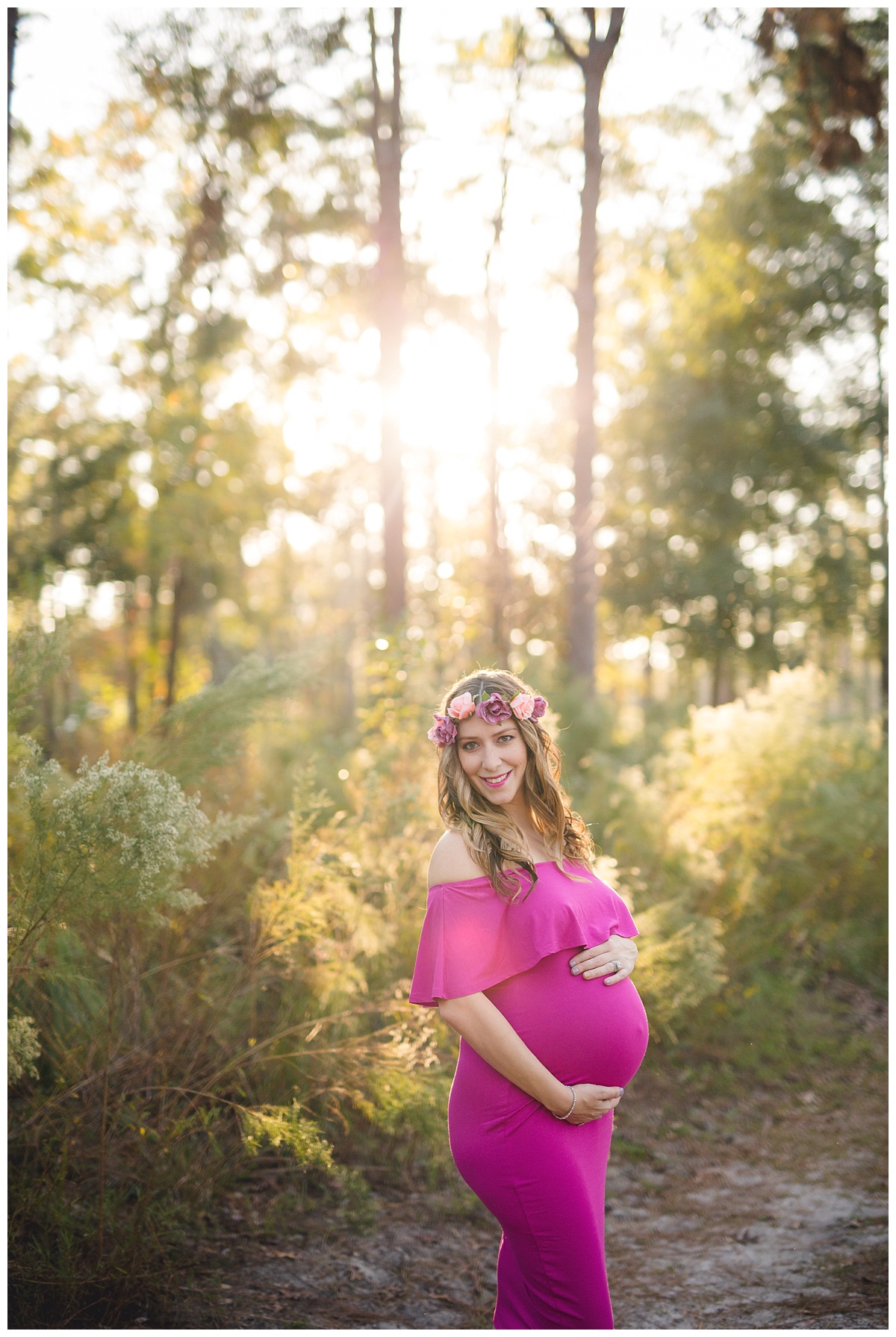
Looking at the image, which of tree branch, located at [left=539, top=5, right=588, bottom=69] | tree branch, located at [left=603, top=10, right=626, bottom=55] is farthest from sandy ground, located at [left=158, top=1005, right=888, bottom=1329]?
tree branch, located at [left=539, top=5, right=588, bottom=69]

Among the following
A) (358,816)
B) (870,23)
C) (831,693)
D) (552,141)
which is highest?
(552,141)

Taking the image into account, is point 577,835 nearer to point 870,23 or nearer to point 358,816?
point 358,816

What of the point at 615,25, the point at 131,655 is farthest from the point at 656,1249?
the point at 131,655

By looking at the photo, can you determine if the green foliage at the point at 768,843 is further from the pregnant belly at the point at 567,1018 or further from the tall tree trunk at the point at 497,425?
the tall tree trunk at the point at 497,425

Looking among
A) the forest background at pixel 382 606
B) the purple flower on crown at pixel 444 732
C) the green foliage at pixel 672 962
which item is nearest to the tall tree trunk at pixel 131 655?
the forest background at pixel 382 606

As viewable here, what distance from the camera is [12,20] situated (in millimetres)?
5863

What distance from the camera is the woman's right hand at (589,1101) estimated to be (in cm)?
244

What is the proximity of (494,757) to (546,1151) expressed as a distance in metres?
1.11

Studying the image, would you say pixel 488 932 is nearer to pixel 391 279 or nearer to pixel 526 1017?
pixel 526 1017

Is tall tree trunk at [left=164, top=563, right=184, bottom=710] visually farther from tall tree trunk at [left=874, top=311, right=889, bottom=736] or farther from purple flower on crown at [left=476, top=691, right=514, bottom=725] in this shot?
tall tree trunk at [left=874, top=311, right=889, bottom=736]

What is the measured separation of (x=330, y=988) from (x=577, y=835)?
1.57 metres

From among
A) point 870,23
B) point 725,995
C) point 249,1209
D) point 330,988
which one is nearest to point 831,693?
point 725,995

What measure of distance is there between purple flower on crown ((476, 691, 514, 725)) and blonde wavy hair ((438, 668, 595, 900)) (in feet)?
0.11

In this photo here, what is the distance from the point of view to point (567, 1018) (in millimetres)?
2525
